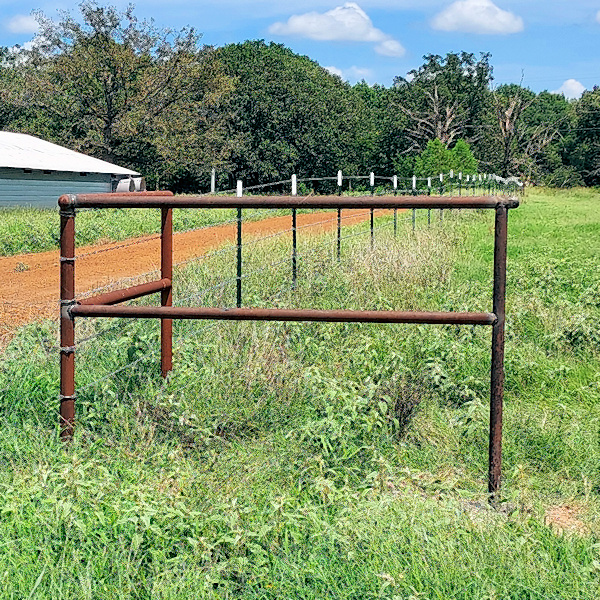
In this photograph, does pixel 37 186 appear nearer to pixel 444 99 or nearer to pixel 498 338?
pixel 498 338

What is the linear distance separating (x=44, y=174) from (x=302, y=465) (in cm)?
2946

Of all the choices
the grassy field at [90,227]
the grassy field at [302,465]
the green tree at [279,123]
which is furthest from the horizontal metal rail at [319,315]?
the green tree at [279,123]

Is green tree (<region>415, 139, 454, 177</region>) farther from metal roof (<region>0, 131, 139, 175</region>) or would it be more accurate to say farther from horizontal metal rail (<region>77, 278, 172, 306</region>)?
horizontal metal rail (<region>77, 278, 172, 306</region>)

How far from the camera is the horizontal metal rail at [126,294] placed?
13.9ft

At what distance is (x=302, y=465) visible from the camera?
4.02 meters

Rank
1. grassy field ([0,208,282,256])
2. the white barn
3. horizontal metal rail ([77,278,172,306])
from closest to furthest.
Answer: horizontal metal rail ([77,278,172,306]) < grassy field ([0,208,282,256]) < the white barn

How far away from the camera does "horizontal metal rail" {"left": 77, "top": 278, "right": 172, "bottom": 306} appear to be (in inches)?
167

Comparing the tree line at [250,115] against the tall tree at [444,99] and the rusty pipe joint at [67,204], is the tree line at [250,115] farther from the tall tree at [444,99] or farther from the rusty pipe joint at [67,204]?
the rusty pipe joint at [67,204]

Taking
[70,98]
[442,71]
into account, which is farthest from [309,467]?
[442,71]

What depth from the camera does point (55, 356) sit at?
5.48 meters

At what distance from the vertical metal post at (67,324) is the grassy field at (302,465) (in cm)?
11

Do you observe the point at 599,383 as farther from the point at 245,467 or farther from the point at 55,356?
the point at 55,356

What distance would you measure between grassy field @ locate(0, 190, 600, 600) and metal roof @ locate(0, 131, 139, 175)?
81.7ft

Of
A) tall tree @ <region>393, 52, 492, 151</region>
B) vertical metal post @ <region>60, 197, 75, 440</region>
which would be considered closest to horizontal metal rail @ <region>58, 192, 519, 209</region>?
vertical metal post @ <region>60, 197, 75, 440</region>
